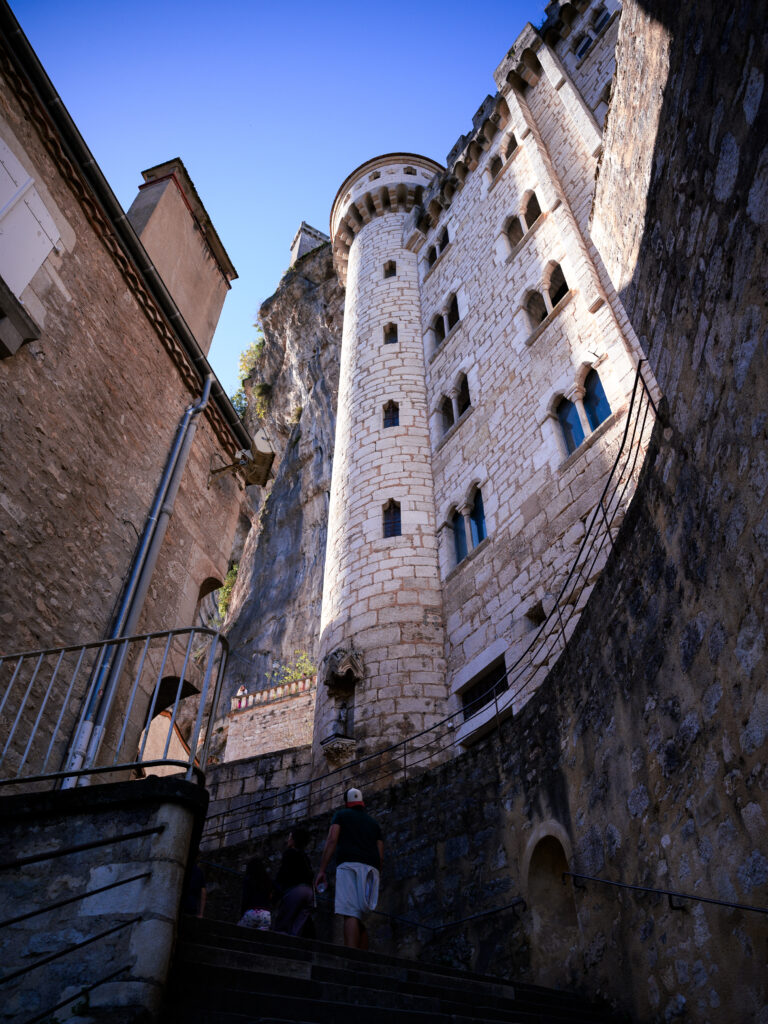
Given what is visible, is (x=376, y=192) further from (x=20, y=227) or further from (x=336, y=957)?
(x=336, y=957)

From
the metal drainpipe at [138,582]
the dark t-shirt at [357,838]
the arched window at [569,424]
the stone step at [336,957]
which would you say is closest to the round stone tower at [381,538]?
the arched window at [569,424]

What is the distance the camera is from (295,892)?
18.3 ft

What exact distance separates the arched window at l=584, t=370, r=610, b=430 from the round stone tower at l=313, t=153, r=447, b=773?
4.08 metres

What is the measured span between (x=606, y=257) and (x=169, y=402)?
6209 millimetres

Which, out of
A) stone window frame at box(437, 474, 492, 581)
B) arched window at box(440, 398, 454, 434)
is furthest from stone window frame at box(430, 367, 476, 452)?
stone window frame at box(437, 474, 492, 581)

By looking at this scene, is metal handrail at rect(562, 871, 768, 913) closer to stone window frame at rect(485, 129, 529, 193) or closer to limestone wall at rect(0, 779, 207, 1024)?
limestone wall at rect(0, 779, 207, 1024)

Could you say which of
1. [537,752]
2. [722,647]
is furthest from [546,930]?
[722,647]

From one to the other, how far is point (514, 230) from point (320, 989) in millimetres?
16703

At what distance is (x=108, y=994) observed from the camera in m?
2.98

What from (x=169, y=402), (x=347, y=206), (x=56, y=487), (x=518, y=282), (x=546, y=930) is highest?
(x=347, y=206)

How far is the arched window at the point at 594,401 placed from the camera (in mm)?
11789

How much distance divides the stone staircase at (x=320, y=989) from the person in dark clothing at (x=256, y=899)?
1.33 meters

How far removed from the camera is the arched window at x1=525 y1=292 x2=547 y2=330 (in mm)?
15070

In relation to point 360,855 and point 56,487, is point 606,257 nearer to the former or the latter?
→ point 360,855
